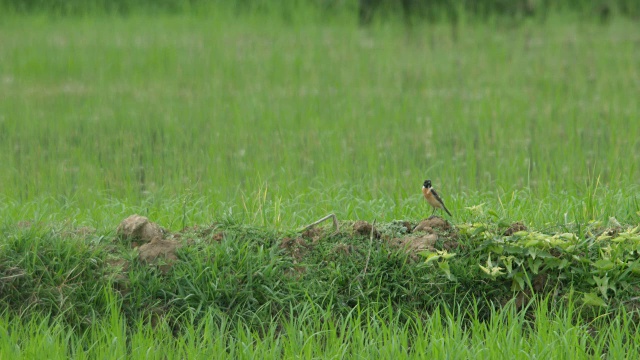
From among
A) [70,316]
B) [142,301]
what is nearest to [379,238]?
[142,301]

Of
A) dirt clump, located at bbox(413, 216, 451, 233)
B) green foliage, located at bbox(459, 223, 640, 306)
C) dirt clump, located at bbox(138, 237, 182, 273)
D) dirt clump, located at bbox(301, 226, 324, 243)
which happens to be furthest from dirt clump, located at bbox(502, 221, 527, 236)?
dirt clump, located at bbox(138, 237, 182, 273)

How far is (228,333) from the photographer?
5.05m

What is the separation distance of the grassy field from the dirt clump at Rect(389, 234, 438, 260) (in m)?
0.08

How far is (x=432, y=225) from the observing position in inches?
222

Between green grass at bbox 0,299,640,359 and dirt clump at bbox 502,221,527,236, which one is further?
dirt clump at bbox 502,221,527,236

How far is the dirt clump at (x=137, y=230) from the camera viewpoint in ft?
17.9

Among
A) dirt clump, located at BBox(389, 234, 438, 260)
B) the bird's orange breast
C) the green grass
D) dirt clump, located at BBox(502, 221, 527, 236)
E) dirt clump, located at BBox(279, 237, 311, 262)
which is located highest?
the bird's orange breast

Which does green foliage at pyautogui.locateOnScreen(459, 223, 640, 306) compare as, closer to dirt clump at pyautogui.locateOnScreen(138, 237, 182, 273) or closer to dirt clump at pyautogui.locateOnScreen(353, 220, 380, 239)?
dirt clump at pyautogui.locateOnScreen(353, 220, 380, 239)

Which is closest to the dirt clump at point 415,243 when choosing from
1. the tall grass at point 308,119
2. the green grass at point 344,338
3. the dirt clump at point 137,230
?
the green grass at point 344,338

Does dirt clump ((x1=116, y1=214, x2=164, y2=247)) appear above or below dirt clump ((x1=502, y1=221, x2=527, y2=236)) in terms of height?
below

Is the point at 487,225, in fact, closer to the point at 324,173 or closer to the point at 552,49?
the point at 324,173

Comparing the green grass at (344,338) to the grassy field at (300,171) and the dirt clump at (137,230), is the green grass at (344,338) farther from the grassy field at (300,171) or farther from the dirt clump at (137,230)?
the dirt clump at (137,230)

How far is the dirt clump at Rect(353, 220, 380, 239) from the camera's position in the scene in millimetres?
5517

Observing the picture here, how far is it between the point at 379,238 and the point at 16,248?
6.81 feet
